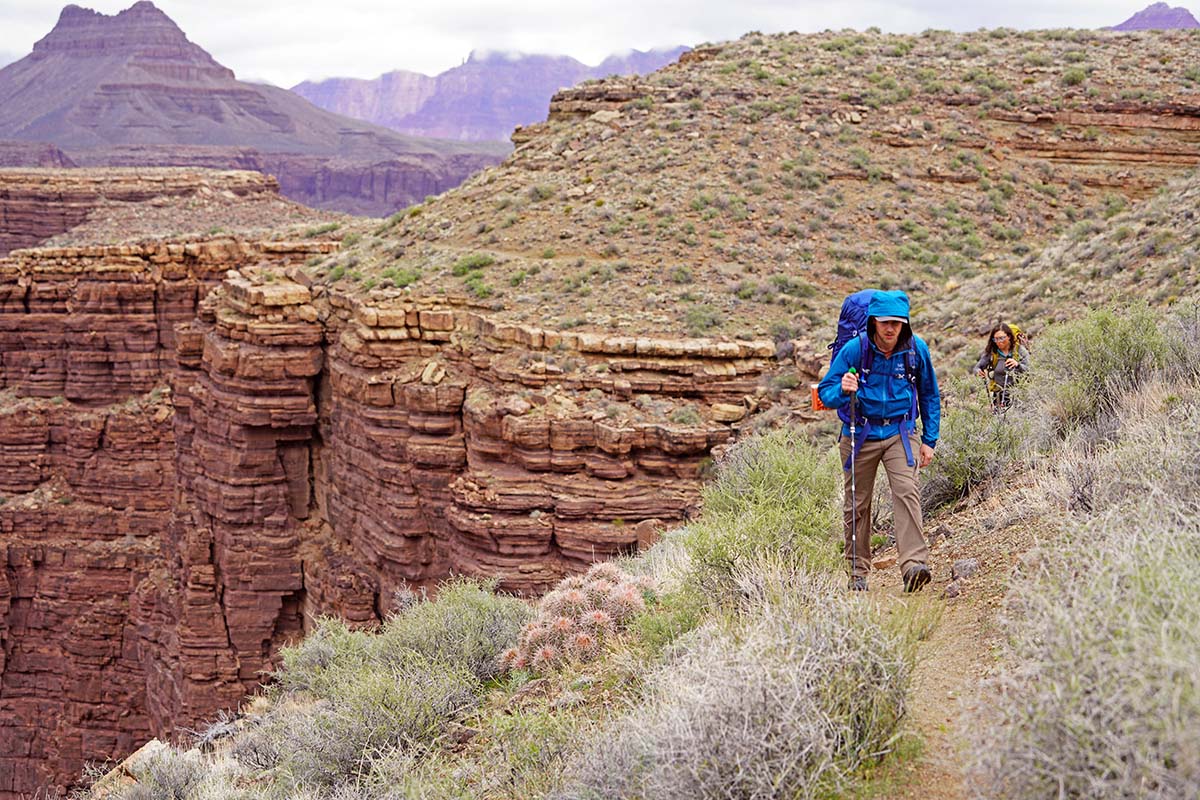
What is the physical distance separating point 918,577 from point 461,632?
3.81m

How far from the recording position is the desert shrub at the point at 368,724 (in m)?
6.66

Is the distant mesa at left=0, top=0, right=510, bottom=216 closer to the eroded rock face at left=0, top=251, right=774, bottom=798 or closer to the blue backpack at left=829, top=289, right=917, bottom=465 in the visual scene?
the eroded rock face at left=0, top=251, right=774, bottom=798

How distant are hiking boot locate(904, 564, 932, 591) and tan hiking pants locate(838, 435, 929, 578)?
4 cm

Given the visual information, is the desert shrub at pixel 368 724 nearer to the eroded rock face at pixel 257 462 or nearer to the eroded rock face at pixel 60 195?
the eroded rock face at pixel 257 462

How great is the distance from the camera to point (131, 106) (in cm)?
12344

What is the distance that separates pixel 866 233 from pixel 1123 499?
15.9 m

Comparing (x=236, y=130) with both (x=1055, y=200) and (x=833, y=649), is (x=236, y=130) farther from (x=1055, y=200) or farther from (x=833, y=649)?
(x=833, y=649)

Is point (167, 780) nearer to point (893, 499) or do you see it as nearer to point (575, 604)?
point (575, 604)

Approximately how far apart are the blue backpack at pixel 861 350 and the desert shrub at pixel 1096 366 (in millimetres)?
2477

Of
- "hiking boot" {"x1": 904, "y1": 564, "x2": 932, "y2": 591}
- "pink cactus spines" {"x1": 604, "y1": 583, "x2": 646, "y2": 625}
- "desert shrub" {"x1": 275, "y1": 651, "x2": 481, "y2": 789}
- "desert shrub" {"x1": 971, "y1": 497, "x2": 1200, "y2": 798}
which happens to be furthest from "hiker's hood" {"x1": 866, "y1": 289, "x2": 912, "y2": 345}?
"desert shrub" {"x1": 275, "y1": 651, "x2": 481, "y2": 789}

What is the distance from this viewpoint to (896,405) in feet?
21.4

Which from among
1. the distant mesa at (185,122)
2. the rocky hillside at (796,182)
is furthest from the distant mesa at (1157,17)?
the rocky hillside at (796,182)

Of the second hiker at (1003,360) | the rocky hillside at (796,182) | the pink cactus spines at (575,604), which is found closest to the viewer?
the pink cactus spines at (575,604)

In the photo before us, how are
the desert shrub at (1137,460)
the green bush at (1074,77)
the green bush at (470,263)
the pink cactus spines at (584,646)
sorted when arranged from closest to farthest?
the desert shrub at (1137,460), the pink cactus spines at (584,646), the green bush at (470,263), the green bush at (1074,77)
